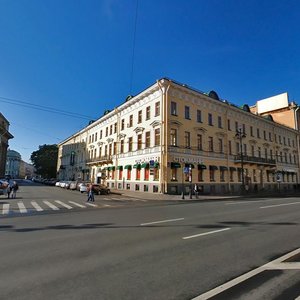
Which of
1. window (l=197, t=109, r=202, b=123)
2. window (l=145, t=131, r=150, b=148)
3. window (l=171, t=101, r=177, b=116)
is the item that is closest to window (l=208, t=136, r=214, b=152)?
window (l=197, t=109, r=202, b=123)

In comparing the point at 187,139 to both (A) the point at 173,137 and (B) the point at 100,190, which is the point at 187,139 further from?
(B) the point at 100,190

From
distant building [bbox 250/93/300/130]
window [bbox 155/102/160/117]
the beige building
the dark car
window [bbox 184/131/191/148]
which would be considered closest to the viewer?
the beige building

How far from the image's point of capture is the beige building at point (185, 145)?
30.3m

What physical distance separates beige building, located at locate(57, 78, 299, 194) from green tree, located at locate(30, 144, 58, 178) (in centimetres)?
4925

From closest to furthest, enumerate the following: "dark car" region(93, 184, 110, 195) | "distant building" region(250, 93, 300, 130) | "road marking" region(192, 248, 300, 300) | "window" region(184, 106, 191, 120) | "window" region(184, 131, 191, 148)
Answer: "road marking" region(192, 248, 300, 300)
"dark car" region(93, 184, 110, 195)
"window" region(184, 131, 191, 148)
"window" region(184, 106, 191, 120)
"distant building" region(250, 93, 300, 130)

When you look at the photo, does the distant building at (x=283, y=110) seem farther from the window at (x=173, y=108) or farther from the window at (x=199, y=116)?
the window at (x=173, y=108)

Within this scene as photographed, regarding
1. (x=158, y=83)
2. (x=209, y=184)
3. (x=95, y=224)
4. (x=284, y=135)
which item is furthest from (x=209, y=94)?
(x=95, y=224)

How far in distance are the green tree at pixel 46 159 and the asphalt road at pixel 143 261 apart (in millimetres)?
87917

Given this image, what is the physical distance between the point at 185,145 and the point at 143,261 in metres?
26.9

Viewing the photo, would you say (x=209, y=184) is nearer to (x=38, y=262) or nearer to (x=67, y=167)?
(x=38, y=262)

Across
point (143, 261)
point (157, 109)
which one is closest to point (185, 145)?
point (157, 109)

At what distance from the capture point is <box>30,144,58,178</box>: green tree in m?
91.2

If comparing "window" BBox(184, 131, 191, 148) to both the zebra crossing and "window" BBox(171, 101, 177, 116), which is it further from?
the zebra crossing

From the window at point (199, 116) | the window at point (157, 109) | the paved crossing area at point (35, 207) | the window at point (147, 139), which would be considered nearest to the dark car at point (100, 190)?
the window at point (147, 139)
